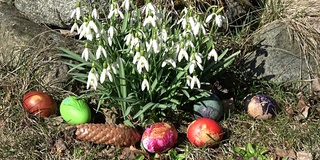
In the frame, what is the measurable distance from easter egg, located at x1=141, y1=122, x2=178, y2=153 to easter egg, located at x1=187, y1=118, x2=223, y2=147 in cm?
11

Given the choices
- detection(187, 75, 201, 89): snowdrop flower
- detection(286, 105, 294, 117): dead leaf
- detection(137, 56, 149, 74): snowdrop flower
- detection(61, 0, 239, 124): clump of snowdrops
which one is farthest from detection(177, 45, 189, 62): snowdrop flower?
detection(286, 105, 294, 117): dead leaf

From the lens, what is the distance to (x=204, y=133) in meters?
3.22

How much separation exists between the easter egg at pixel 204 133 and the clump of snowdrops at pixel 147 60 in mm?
176

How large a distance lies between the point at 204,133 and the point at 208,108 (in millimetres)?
256

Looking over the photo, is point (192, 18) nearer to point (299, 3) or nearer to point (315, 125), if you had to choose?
point (315, 125)

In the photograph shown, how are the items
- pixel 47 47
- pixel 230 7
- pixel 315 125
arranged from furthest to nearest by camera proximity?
pixel 230 7
pixel 47 47
pixel 315 125

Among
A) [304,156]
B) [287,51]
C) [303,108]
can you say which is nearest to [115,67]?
[304,156]

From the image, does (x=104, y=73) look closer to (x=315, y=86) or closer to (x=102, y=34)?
(x=102, y=34)

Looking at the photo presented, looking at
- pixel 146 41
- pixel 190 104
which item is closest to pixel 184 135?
pixel 190 104

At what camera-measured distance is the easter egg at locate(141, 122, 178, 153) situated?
318cm

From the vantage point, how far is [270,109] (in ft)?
11.6

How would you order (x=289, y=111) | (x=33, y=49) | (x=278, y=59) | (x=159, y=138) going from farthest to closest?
(x=278, y=59) < (x=33, y=49) < (x=289, y=111) < (x=159, y=138)

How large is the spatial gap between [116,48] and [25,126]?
748 millimetres

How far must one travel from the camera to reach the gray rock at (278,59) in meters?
3.95
